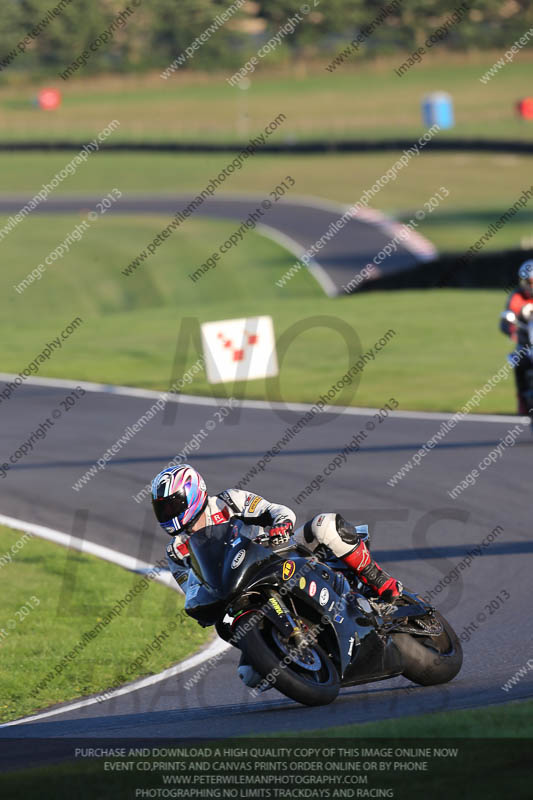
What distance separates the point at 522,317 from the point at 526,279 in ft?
1.58

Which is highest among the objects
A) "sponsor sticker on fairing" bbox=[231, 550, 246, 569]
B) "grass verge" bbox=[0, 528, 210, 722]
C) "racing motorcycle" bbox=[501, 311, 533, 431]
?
"racing motorcycle" bbox=[501, 311, 533, 431]

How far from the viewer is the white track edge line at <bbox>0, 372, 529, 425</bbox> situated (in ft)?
56.5

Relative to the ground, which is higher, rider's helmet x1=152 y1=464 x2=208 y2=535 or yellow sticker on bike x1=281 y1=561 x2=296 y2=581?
rider's helmet x1=152 y1=464 x2=208 y2=535

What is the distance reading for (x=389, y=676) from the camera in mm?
7336

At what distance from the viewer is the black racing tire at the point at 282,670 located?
6.67m

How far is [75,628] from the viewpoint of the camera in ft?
33.8

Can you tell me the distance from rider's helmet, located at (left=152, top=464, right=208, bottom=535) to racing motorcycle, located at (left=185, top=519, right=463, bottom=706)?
0.13 metres

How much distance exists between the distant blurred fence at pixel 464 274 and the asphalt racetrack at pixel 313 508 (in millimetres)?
14546

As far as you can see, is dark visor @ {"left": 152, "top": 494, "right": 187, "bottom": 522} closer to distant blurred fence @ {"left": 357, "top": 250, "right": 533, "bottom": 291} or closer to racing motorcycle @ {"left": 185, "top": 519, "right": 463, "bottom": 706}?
racing motorcycle @ {"left": 185, "top": 519, "right": 463, "bottom": 706}

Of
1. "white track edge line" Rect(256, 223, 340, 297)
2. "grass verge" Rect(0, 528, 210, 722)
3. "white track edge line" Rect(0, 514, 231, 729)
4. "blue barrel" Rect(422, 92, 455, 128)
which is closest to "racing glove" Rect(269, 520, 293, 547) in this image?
"white track edge line" Rect(0, 514, 231, 729)

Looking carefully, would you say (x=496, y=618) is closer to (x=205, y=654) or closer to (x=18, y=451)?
(x=205, y=654)

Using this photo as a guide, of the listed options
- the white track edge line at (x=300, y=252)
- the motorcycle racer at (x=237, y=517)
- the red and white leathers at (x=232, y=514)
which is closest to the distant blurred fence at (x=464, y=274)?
the white track edge line at (x=300, y=252)

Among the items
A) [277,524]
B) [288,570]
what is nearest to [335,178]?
[277,524]

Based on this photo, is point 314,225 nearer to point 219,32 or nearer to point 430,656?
point 430,656
